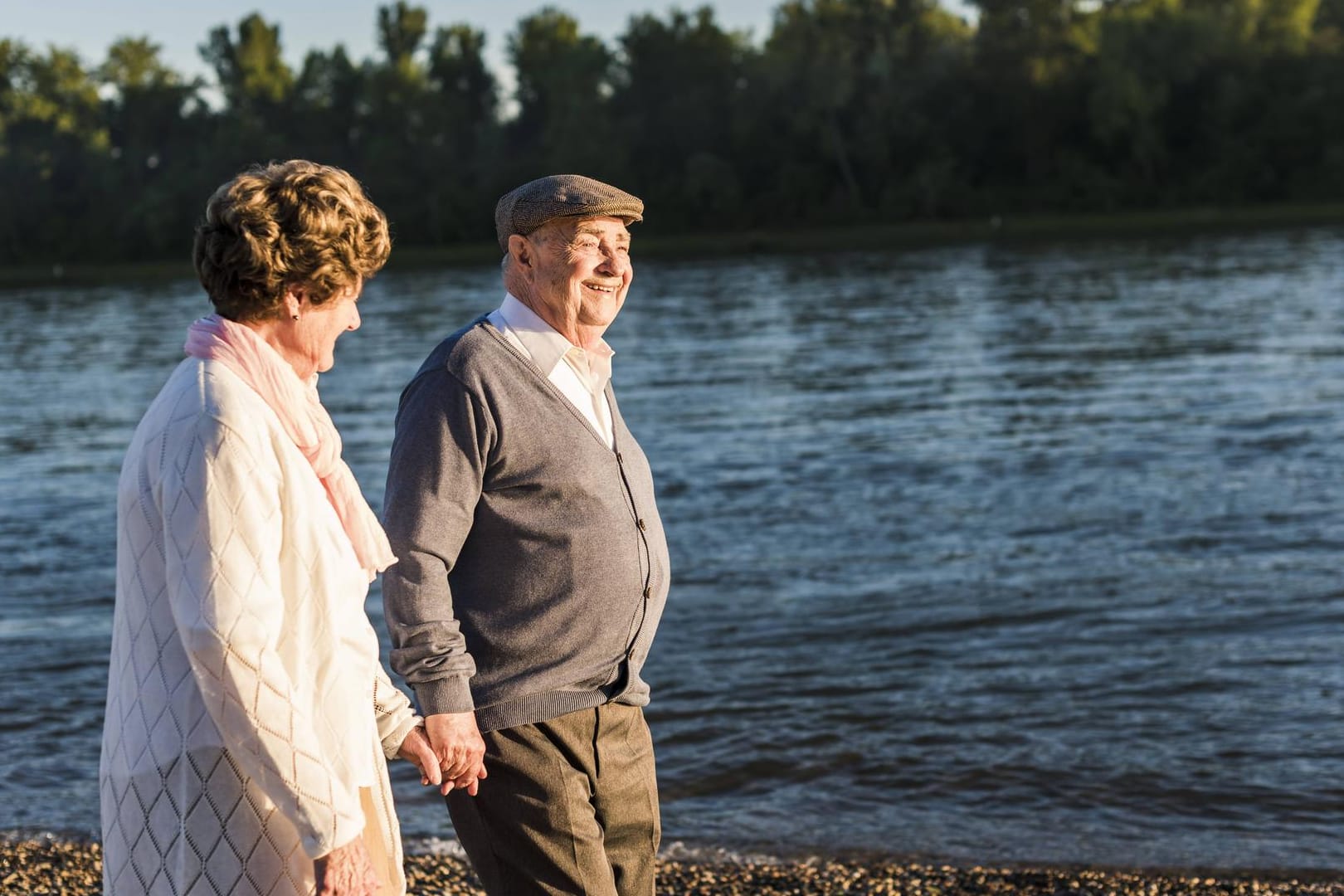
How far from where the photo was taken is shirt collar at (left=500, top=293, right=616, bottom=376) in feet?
12.1

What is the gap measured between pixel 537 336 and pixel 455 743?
3.26 feet

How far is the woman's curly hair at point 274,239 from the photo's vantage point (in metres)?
2.93

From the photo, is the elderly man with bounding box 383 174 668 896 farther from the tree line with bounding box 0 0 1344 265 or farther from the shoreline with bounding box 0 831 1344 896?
the tree line with bounding box 0 0 1344 265

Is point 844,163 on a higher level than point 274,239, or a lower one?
higher

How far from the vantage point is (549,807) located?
358 cm

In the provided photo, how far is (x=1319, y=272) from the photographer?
120 feet

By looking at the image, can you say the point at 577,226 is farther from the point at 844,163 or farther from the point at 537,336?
the point at 844,163

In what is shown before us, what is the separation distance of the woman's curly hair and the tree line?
74.9m

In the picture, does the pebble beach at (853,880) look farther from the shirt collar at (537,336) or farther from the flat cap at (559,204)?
the flat cap at (559,204)

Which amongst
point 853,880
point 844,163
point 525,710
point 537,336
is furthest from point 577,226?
point 844,163

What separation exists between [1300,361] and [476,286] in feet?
114

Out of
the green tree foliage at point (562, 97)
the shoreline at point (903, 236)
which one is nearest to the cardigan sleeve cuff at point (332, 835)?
the shoreline at point (903, 236)

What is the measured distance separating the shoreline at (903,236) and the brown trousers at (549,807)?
59.3 meters

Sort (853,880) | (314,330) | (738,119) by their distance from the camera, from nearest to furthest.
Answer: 1. (314,330)
2. (853,880)
3. (738,119)
